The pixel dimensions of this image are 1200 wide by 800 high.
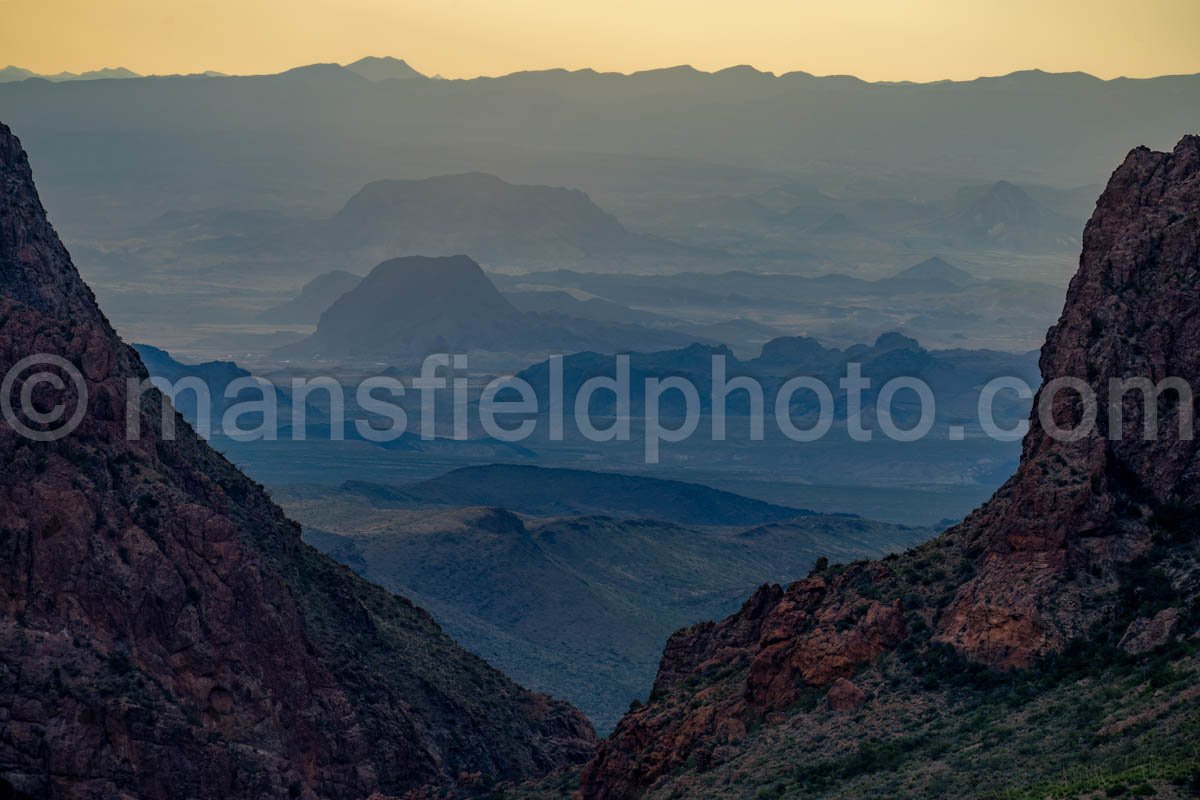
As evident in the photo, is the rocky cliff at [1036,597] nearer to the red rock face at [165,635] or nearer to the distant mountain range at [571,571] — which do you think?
the red rock face at [165,635]

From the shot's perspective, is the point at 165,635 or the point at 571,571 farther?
the point at 571,571

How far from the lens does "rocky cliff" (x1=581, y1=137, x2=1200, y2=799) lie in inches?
2042

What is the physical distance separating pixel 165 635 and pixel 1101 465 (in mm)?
27982

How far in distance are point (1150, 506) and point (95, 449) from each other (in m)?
31.9

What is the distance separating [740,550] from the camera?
182 m

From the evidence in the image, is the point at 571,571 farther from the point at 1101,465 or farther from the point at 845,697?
the point at 1101,465

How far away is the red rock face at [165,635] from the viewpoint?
59875mm

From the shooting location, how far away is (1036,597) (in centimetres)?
5372

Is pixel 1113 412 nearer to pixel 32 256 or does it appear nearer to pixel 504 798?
pixel 504 798

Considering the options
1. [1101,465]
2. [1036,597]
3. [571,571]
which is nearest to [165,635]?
[1036,597]

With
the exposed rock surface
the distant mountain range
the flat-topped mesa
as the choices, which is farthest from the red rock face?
the distant mountain range

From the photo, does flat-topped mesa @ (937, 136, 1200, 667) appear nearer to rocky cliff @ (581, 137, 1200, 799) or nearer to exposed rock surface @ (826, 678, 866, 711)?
rocky cliff @ (581, 137, 1200, 799)

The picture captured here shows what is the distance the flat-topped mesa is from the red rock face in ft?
71.2

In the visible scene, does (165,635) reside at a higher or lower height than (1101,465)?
lower
